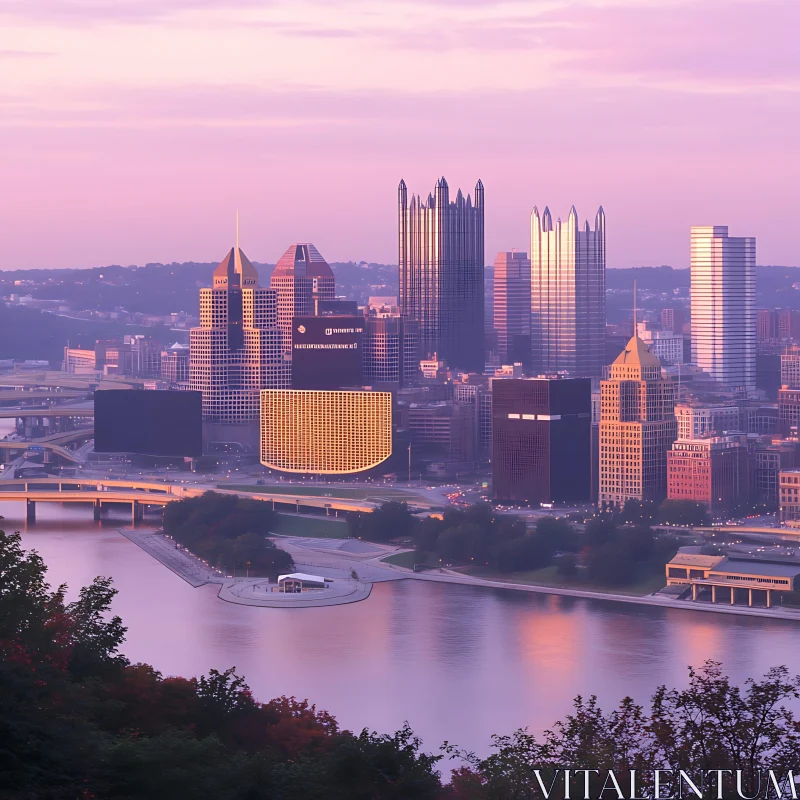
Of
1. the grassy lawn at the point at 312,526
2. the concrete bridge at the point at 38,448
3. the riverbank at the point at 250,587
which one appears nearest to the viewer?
the riverbank at the point at 250,587

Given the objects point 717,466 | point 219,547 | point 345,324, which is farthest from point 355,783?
point 345,324

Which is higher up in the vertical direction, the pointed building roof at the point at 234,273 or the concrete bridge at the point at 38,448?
the pointed building roof at the point at 234,273

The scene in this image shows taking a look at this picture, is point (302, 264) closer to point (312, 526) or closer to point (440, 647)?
point (312, 526)

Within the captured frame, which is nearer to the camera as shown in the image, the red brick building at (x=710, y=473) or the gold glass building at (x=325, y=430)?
the red brick building at (x=710, y=473)

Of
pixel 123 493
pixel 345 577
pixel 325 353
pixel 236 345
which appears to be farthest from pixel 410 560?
pixel 236 345

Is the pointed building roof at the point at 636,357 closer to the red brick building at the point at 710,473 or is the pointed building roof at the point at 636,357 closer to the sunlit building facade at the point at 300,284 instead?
the red brick building at the point at 710,473

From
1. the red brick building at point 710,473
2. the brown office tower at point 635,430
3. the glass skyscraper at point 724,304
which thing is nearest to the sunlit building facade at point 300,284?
the glass skyscraper at point 724,304

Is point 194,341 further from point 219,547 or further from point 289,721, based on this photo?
point 289,721
